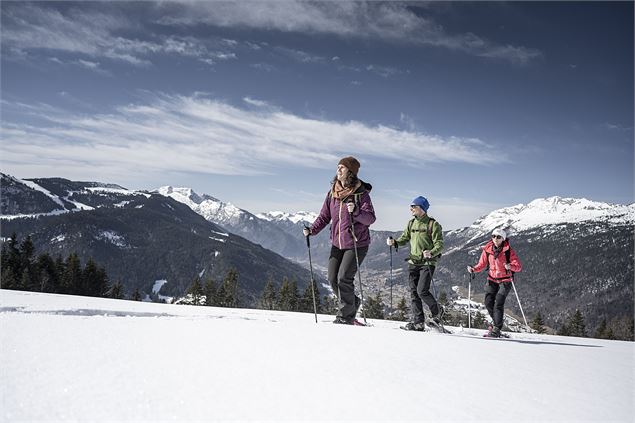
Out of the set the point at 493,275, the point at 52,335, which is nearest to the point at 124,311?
the point at 52,335

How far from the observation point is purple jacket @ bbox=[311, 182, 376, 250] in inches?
262

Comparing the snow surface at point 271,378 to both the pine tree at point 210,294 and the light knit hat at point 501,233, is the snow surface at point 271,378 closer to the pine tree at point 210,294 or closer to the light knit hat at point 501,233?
the light knit hat at point 501,233

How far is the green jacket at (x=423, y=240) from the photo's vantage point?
7024 millimetres

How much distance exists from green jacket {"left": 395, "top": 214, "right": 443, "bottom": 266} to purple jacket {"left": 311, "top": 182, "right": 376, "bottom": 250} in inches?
40.1

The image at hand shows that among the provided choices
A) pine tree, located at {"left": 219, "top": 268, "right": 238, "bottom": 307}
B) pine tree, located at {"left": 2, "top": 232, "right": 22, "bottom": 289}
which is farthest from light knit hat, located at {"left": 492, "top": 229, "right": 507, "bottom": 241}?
pine tree, located at {"left": 2, "top": 232, "right": 22, "bottom": 289}

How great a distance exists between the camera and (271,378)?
7.98 ft

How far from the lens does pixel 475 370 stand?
3.08 m

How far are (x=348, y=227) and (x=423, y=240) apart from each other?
5.19ft

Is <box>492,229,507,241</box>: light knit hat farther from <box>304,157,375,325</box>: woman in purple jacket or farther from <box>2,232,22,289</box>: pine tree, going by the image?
<box>2,232,22,289</box>: pine tree

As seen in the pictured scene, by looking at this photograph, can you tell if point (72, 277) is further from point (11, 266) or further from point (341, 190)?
point (341, 190)

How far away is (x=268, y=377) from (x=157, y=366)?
0.75 meters

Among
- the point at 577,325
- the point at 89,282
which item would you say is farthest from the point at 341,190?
the point at 577,325

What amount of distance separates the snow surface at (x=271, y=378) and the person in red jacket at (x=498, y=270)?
3.80 m

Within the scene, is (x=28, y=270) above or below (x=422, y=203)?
below
